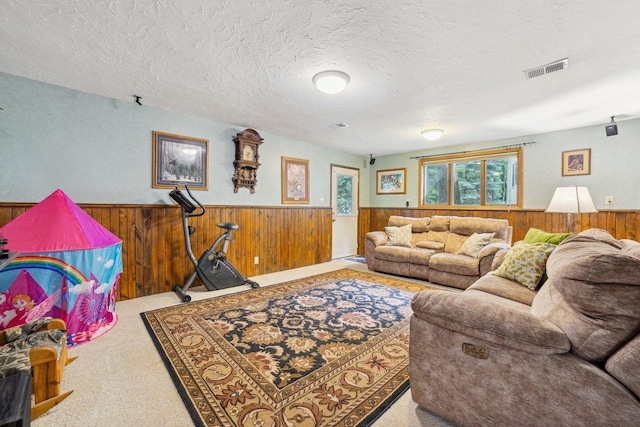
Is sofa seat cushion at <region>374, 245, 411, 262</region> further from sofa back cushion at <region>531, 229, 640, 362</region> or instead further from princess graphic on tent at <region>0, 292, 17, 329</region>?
princess graphic on tent at <region>0, 292, 17, 329</region>

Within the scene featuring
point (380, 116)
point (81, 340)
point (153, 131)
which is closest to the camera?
point (81, 340)

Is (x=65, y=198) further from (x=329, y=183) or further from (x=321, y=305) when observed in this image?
A: (x=329, y=183)

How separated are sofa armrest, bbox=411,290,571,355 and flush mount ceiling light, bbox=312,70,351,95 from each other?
2008 millimetres

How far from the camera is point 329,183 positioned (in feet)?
19.3

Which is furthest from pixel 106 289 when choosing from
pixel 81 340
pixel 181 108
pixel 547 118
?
pixel 547 118

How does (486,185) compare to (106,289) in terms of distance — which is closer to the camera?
(106,289)

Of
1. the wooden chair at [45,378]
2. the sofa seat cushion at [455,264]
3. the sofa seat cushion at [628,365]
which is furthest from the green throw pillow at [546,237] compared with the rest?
the wooden chair at [45,378]

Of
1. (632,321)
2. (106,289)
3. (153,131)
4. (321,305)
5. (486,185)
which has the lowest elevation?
(321,305)

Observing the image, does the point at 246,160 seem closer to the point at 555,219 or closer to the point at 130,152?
the point at 130,152

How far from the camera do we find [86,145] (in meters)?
3.17

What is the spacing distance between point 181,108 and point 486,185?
5143 millimetres

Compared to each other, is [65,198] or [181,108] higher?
[181,108]

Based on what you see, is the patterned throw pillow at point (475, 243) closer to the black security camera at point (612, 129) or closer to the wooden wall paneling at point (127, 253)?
the black security camera at point (612, 129)

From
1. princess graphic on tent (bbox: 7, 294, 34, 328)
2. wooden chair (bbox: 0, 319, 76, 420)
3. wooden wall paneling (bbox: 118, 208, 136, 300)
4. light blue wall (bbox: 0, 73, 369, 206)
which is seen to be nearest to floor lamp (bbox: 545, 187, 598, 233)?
light blue wall (bbox: 0, 73, 369, 206)
